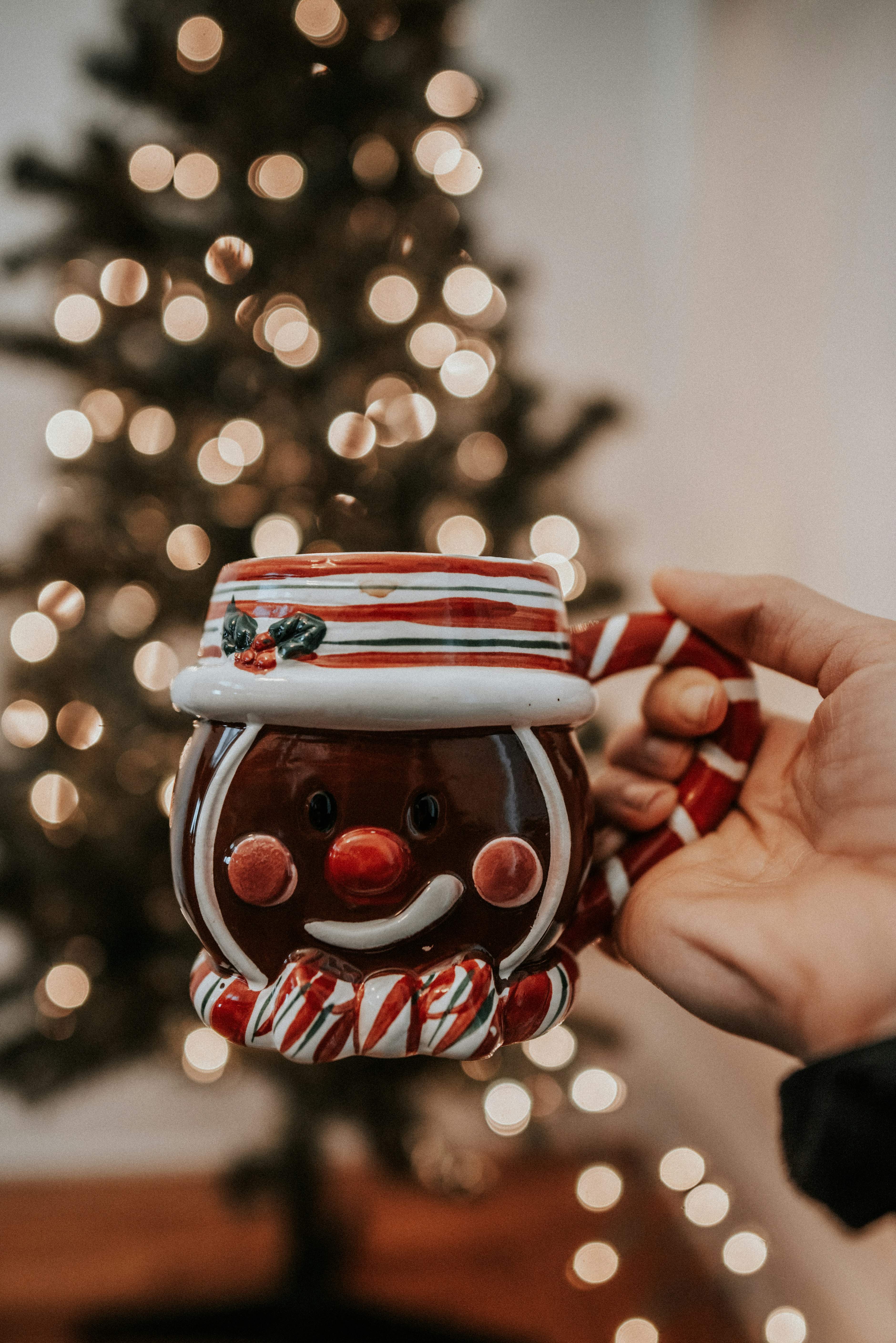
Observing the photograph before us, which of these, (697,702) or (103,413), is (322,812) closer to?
(697,702)

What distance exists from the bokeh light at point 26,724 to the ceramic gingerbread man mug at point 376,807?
2.97ft

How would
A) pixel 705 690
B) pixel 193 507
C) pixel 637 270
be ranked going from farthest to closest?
pixel 637 270 → pixel 193 507 → pixel 705 690

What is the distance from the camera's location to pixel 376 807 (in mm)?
519

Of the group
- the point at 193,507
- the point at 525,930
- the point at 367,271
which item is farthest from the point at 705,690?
the point at 367,271

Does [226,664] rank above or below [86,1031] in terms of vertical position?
above

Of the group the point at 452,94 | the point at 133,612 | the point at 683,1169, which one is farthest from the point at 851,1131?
the point at 452,94

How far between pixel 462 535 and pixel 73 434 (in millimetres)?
598

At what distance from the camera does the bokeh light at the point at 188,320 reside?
133 centimetres

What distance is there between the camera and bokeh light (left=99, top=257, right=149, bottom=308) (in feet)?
4.41

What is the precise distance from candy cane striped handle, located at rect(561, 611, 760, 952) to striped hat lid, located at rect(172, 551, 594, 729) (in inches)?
4.2

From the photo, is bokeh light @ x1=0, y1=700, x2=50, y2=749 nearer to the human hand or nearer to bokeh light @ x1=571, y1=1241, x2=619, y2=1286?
the human hand

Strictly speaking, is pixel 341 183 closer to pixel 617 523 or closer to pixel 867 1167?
pixel 617 523

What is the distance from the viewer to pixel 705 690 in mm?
667

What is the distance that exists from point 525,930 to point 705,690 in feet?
0.76
